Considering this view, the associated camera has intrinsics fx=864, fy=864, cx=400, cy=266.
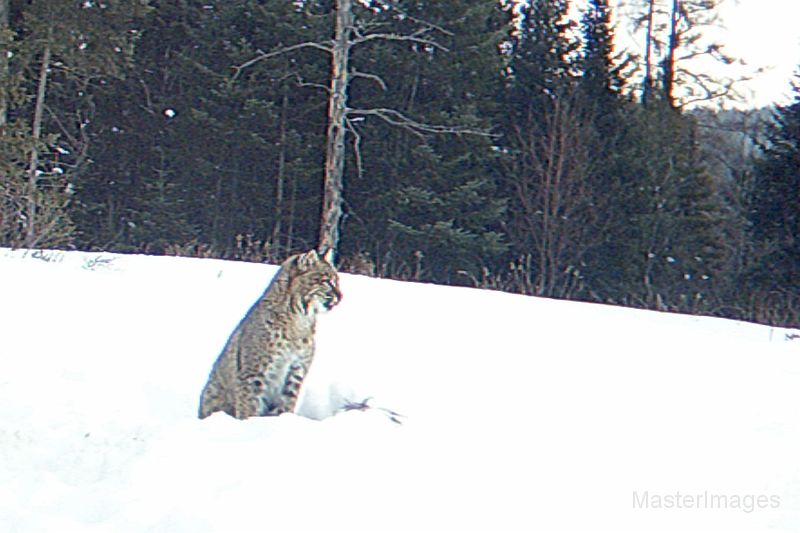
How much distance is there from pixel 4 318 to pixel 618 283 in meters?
20.9

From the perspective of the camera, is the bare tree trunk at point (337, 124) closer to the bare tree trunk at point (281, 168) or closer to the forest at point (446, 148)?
the forest at point (446, 148)

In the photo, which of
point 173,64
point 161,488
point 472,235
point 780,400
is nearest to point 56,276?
point 161,488

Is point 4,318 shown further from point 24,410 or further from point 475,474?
point 475,474

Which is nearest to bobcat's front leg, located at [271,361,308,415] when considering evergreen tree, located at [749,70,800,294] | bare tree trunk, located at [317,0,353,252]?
bare tree trunk, located at [317,0,353,252]

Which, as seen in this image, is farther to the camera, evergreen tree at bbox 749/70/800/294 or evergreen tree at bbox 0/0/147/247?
evergreen tree at bbox 749/70/800/294

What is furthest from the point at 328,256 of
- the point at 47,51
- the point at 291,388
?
the point at 47,51

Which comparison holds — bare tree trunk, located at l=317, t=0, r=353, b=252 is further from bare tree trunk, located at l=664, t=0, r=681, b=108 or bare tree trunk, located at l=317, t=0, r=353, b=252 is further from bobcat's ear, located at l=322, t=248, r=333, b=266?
bare tree trunk, located at l=664, t=0, r=681, b=108

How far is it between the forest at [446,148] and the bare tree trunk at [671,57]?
0.23ft

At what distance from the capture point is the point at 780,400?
5.45m

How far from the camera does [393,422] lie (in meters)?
4.90

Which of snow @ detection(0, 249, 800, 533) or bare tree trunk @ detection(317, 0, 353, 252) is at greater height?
bare tree trunk @ detection(317, 0, 353, 252)

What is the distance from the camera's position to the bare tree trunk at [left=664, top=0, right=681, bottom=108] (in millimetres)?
26688

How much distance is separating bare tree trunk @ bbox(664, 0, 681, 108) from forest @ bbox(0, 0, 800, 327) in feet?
0.23

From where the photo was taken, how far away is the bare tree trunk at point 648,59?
27.2 meters
